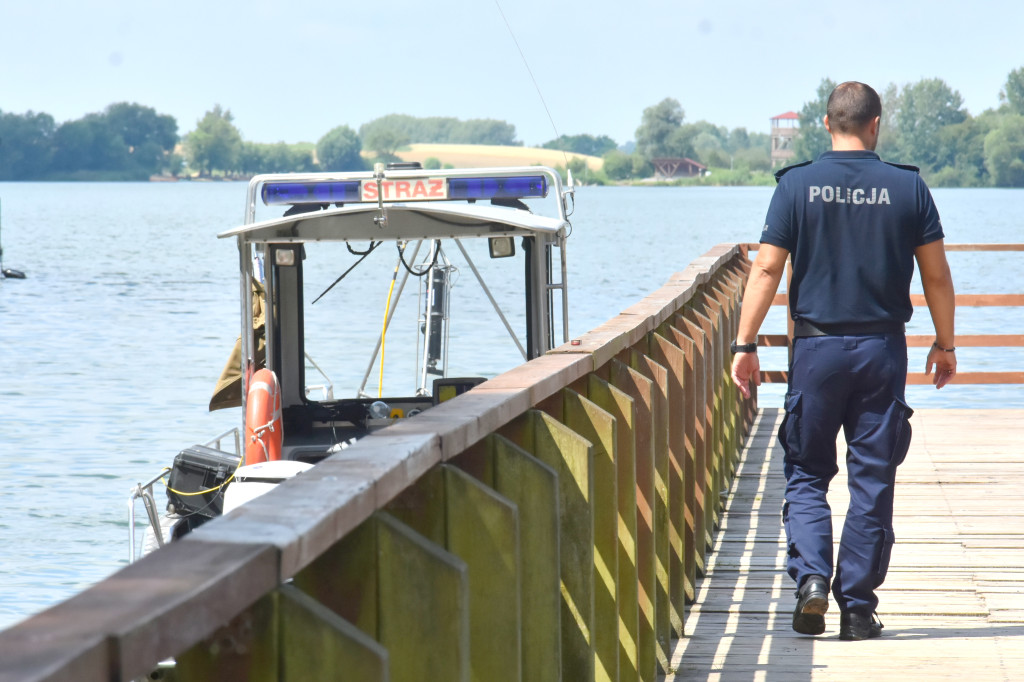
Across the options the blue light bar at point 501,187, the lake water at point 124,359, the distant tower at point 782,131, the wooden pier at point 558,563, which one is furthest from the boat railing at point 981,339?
the distant tower at point 782,131

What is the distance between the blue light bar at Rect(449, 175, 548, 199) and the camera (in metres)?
7.71

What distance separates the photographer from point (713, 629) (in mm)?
4688

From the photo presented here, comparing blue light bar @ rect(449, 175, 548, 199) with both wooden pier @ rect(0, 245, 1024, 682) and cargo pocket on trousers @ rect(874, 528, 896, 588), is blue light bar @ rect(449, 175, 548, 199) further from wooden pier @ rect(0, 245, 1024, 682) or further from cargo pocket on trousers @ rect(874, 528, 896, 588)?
cargo pocket on trousers @ rect(874, 528, 896, 588)

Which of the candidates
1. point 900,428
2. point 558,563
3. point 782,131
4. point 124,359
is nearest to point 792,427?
point 900,428

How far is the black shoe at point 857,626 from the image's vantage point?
4.46 meters

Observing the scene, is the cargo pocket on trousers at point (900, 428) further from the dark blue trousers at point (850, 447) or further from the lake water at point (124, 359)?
the lake water at point (124, 359)

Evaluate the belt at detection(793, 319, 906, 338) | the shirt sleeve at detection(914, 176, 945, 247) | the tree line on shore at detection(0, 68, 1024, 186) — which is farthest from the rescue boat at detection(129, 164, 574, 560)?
the tree line on shore at detection(0, 68, 1024, 186)

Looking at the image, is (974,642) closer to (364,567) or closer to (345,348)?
(364,567)

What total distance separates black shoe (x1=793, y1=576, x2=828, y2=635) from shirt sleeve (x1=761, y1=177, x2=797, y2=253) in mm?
1079

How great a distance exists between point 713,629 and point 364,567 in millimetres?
3085

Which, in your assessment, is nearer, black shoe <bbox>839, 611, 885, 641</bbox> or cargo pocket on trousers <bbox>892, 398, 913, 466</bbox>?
cargo pocket on trousers <bbox>892, 398, 913, 466</bbox>

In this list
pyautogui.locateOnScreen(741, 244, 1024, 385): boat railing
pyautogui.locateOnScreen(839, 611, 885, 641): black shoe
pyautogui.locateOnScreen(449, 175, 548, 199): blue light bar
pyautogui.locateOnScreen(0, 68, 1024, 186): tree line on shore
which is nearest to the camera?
pyautogui.locateOnScreen(839, 611, 885, 641): black shoe

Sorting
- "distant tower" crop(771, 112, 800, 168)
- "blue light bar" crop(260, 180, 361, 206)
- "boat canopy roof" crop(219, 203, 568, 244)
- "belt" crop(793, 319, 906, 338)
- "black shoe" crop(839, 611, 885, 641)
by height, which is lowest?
"black shoe" crop(839, 611, 885, 641)

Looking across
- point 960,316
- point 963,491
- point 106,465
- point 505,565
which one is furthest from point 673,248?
point 505,565
